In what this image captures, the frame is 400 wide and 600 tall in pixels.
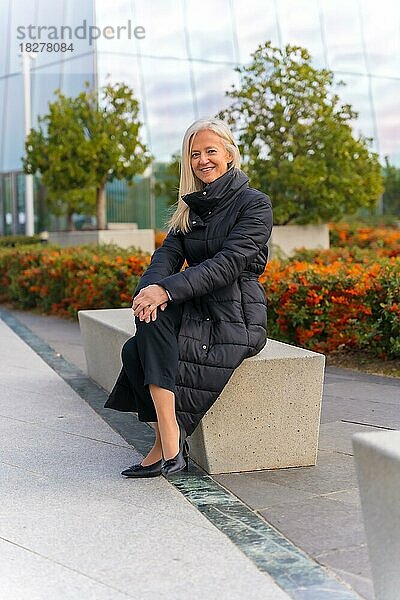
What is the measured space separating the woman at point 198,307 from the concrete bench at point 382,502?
173 centimetres

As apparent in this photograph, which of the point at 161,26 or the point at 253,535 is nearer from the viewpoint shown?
the point at 253,535

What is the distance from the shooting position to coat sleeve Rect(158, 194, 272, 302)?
473 cm

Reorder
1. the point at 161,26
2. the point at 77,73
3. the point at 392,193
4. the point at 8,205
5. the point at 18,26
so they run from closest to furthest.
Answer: the point at 77,73 → the point at 161,26 → the point at 18,26 → the point at 392,193 → the point at 8,205

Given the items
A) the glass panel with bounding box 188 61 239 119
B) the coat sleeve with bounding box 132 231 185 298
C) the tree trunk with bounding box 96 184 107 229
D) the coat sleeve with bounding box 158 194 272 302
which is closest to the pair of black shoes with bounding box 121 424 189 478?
the coat sleeve with bounding box 158 194 272 302

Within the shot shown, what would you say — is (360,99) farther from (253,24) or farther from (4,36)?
(4,36)

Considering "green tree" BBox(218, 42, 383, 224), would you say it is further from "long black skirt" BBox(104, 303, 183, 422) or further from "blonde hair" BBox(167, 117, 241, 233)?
"long black skirt" BBox(104, 303, 183, 422)

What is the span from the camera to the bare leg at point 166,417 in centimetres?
461

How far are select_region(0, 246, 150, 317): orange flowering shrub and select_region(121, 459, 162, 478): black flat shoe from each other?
19.9ft

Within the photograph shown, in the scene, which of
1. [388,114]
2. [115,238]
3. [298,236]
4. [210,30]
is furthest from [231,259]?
[388,114]

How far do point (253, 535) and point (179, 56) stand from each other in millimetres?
22309

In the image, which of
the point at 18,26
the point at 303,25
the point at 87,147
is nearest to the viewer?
the point at 87,147

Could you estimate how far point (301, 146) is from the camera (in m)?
14.9

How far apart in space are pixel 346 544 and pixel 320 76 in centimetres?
1233

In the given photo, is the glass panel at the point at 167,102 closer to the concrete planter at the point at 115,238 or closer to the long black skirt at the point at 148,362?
the concrete planter at the point at 115,238
